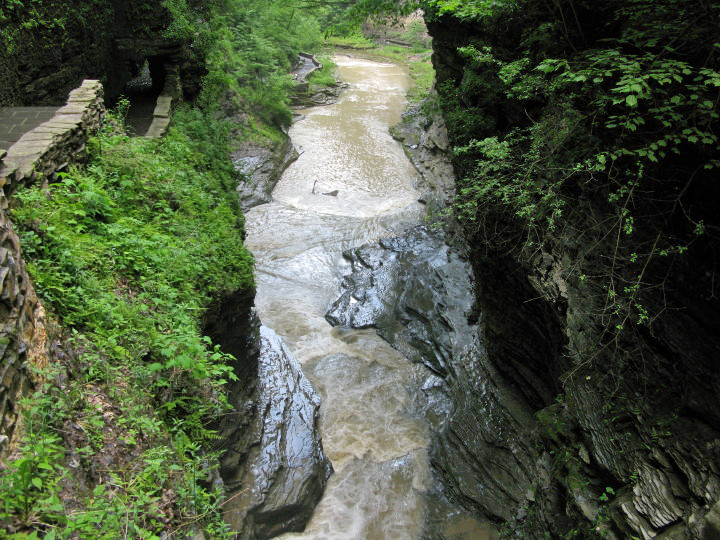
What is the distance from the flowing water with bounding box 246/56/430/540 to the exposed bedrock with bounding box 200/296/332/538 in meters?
0.36

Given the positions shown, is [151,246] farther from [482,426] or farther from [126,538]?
[482,426]

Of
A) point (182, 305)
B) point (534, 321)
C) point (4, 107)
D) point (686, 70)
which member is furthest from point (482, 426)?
point (4, 107)

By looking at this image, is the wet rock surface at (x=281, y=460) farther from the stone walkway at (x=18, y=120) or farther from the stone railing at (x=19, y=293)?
the stone walkway at (x=18, y=120)

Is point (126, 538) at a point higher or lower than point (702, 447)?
higher

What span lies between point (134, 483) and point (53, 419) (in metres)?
0.66

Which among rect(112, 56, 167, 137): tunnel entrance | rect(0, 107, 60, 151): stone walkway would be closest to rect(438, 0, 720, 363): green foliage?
rect(0, 107, 60, 151): stone walkway

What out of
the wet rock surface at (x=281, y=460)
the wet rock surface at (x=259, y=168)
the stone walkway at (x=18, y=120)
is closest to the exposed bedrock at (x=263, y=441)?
the wet rock surface at (x=281, y=460)

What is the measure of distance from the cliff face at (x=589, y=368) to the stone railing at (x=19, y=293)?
181 inches

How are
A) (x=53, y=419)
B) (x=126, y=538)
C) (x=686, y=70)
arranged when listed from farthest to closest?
(x=686, y=70)
(x=53, y=419)
(x=126, y=538)

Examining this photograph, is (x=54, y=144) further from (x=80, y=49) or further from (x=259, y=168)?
(x=259, y=168)

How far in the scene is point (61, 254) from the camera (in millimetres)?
3979

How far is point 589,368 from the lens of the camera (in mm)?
4684

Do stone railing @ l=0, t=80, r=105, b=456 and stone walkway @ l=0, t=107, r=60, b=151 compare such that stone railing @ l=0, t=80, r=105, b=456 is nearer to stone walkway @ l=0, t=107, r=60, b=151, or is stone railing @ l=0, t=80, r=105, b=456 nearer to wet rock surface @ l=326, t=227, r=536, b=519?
stone walkway @ l=0, t=107, r=60, b=151

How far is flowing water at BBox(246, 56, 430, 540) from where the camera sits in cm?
708
